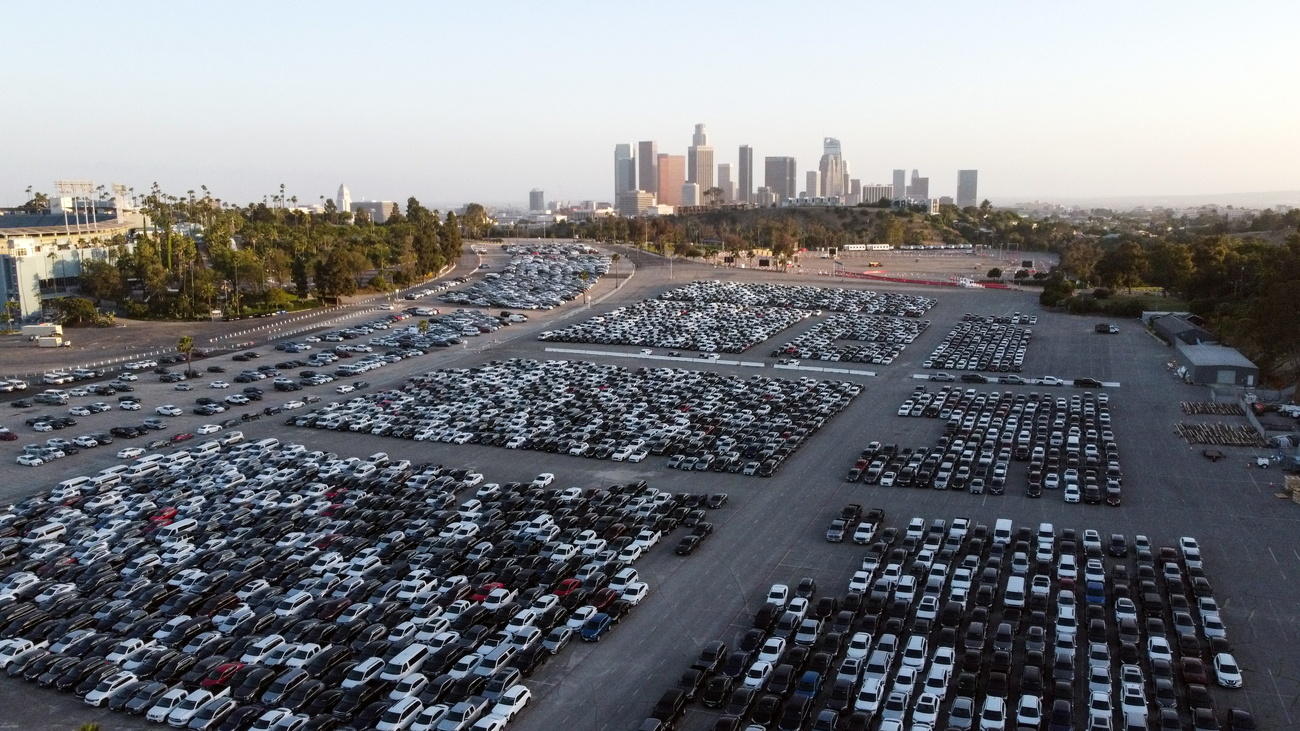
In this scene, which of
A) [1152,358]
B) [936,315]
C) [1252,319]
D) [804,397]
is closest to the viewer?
[804,397]

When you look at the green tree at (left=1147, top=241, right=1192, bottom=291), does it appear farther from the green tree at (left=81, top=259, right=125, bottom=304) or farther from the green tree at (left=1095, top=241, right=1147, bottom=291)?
the green tree at (left=81, top=259, right=125, bottom=304)

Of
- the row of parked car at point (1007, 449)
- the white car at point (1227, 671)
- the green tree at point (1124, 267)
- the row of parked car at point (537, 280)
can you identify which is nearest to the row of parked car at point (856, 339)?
the row of parked car at point (1007, 449)

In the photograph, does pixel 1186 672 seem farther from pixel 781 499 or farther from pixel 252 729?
pixel 252 729

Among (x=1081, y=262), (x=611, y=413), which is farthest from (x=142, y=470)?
(x=1081, y=262)

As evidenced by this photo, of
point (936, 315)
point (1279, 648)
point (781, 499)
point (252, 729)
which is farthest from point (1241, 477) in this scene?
point (936, 315)

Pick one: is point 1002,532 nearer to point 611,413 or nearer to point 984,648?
point 984,648

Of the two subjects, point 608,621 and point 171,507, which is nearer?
point 608,621
